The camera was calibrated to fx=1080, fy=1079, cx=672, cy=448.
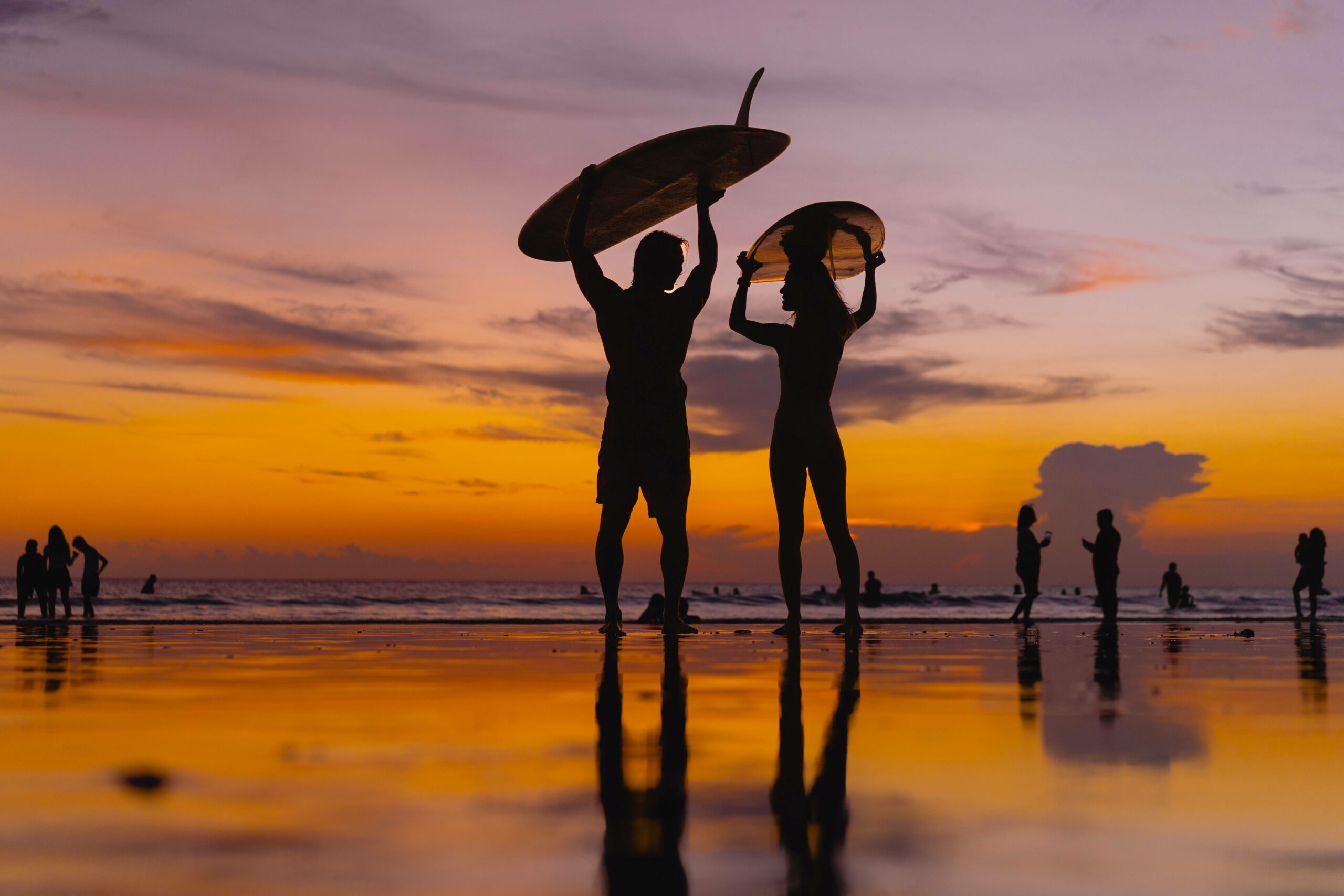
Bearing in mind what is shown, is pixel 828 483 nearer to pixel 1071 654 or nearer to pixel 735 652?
pixel 735 652

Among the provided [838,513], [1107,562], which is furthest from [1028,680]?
[1107,562]

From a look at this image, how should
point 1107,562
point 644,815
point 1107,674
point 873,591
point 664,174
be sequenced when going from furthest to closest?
point 873,591, point 1107,562, point 664,174, point 1107,674, point 644,815

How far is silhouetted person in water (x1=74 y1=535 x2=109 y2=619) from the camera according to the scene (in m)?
20.2

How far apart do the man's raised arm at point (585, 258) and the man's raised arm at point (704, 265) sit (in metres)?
0.45

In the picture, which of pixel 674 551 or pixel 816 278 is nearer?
pixel 674 551

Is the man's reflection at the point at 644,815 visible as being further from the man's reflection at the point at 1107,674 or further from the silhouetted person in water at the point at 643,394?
the silhouetted person in water at the point at 643,394

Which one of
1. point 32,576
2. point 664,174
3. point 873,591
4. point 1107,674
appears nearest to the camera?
point 1107,674

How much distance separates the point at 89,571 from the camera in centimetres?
2041

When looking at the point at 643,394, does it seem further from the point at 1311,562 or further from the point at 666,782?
the point at 1311,562

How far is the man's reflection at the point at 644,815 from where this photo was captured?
1650mm

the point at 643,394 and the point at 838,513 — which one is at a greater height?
the point at 643,394

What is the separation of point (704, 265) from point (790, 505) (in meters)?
1.57

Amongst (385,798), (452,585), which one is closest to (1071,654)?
(385,798)

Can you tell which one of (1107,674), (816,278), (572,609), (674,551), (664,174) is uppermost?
(664,174)
